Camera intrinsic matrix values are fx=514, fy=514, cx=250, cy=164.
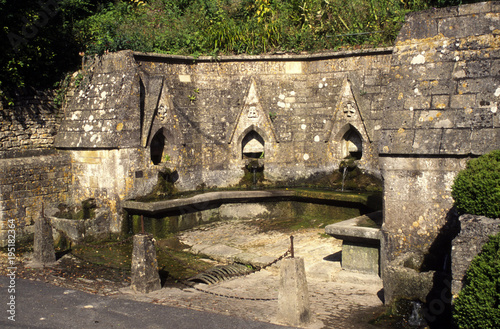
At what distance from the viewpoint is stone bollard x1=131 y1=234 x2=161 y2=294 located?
24.2 feet

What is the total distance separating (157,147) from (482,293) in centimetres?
846

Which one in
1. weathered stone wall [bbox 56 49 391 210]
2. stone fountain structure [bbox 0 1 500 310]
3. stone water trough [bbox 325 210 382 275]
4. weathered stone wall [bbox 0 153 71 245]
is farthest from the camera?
weathered stone wall [bbox 56 49 391 210]

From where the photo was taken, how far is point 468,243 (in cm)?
500

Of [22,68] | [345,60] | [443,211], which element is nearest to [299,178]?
[345,60]

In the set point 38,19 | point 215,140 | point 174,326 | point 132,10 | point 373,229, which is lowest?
point 174,326

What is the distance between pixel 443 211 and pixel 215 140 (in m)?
6.60

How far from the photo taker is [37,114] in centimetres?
1111

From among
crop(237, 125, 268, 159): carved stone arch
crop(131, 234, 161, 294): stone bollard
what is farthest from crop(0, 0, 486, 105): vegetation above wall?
crop(131, 234, 161, 294): stone bollard

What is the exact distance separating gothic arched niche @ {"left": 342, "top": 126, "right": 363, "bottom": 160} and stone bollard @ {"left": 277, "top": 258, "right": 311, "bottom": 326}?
628cm

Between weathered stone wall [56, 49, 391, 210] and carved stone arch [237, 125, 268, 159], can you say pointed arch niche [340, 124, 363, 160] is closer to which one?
weathered stone wall [56, 49, 391, 210]

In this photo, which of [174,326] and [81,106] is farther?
[81,106]

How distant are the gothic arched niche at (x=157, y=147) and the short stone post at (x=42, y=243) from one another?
10.3ft

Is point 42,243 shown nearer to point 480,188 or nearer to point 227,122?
point 227,122

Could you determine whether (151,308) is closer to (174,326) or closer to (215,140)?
(174,326)
